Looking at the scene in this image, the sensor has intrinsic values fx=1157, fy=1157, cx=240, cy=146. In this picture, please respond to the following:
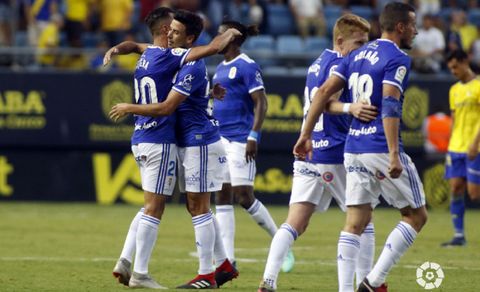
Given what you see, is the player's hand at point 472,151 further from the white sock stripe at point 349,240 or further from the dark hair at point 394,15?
the white sock stripe at point 349,240

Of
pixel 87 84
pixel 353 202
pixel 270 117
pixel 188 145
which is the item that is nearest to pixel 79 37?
pixel 87 84

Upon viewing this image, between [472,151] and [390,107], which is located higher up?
[390,107]

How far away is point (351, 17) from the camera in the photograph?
34.3ft

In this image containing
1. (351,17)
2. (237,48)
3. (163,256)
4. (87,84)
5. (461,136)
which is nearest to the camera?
(351,17)

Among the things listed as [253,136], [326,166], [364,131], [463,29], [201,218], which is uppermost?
[364,131]

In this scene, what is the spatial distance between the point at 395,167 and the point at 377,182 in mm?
452

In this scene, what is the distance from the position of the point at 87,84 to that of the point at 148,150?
11.4 metres

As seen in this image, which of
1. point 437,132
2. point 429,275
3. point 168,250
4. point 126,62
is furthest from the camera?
point 126,62

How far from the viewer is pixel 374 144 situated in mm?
9492

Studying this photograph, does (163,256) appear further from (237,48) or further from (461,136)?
(461,136)

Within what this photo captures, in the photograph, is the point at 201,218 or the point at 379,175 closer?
the point at 379,175

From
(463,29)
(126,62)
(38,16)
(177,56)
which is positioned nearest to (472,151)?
(177,56)

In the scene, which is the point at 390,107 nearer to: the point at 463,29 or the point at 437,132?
the point at 437,132

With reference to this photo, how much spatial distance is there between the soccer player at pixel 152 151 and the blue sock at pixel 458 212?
20.6ft
